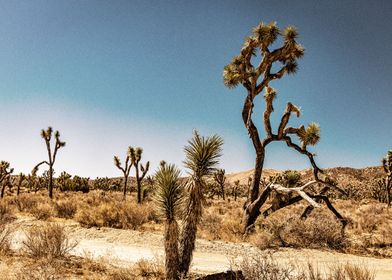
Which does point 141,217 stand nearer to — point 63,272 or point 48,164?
point 63,272

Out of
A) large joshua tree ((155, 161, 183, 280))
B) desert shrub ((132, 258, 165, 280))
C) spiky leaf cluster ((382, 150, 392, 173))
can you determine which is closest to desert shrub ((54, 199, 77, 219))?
desert shrub ((132, 258, 165, 280))

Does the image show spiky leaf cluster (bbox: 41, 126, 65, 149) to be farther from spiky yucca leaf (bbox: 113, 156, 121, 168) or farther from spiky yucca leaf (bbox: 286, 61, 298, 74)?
spiky yucca leaf (bbox: 286, 61, 298, 74)

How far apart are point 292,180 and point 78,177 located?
32069mm

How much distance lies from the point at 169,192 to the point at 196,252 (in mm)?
4221

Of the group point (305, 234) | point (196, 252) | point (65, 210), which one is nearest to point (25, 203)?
point (65, 210)

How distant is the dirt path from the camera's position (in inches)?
336

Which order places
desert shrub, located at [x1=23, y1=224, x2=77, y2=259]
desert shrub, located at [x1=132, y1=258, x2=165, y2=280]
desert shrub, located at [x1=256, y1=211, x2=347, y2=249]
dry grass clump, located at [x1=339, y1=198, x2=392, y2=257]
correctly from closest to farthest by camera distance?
desert shrub, located at [x1=132, y1=258, x2=165, y2=280]
desert shrub, located at [x1=23, y1=224, x2=77, y2=259]
dry grass clump, located at [x1=339, y1=198, x2=392, y2=257]
desert shrub, located at [x1=256, y1=211, x2=347, y2=249]

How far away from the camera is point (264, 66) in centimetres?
1446

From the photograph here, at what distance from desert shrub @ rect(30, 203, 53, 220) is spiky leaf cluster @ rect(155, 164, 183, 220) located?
10.9 meters

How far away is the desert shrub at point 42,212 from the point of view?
15641 mm

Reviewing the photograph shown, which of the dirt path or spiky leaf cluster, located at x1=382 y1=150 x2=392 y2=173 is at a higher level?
spiky leaf cluster, located at x1=382 y1=150 x2=392 y2=173

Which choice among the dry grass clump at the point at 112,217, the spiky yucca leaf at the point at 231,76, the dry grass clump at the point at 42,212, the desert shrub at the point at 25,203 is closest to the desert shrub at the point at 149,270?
the dry grass clump at the point at 112,217

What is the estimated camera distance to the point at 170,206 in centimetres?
653

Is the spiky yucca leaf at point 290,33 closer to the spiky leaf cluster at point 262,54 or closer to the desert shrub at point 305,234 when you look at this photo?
the spiky leaf cluster at point 262,54
